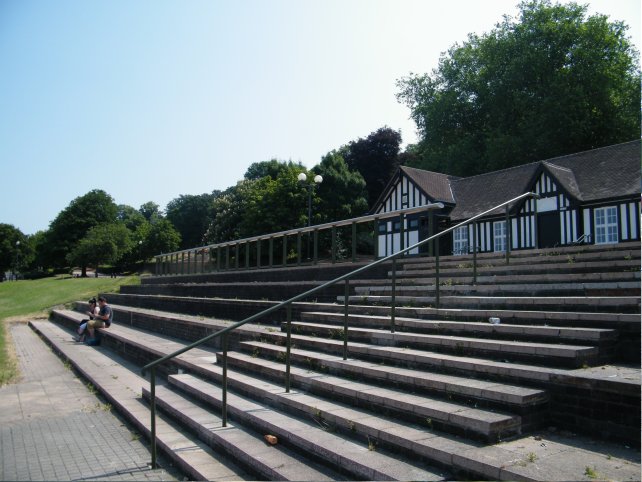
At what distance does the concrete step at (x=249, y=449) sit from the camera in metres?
4.31

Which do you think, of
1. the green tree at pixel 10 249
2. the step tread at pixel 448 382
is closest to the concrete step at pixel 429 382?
the step tread at pixel 448 382

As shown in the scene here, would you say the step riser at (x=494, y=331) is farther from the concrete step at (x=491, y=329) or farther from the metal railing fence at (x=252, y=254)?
the metal railing fence at (x=252, y=254)

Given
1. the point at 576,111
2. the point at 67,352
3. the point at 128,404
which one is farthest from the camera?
the point at 576,111

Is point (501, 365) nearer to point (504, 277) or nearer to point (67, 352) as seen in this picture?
point (504, 277)

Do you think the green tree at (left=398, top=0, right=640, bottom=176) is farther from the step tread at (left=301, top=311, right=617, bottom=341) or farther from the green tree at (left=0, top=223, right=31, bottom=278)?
the green tree at (left=0, top=223, right=31, bottom=278)

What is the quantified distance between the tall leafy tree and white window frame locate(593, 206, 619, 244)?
2828cm

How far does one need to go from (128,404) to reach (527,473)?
606 centimetres

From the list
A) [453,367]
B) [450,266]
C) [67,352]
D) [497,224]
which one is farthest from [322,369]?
[497,224]

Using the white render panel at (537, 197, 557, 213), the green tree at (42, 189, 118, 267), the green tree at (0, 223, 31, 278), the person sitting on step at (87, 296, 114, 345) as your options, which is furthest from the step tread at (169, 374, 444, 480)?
the green tree at (0, 223, 31, 278)

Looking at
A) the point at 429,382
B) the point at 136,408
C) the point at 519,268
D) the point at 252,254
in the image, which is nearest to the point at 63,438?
the point at 136,408

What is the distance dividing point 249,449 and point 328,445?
0.86m

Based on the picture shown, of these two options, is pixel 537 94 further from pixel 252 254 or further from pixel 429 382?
pixel 429 382

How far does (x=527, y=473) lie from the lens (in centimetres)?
341

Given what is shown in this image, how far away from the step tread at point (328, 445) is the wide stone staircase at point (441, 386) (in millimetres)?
16
